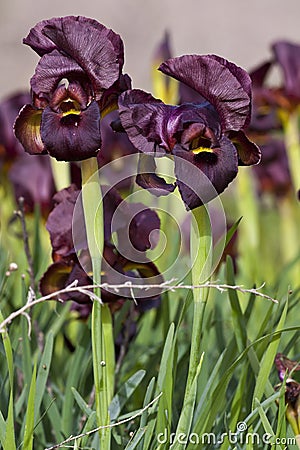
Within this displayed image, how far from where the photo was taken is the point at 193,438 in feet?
1.94

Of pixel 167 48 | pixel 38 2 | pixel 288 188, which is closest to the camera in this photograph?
pixel 167 48

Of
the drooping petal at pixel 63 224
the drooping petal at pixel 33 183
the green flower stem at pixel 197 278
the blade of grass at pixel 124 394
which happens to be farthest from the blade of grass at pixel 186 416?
the drooping petal at pixel 33 183

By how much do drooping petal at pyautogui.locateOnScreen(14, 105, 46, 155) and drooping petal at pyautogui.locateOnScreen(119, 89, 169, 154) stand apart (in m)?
0.07

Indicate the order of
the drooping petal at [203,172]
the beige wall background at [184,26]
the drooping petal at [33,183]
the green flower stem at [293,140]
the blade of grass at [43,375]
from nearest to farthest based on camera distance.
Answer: the drooping petal at [203,172] → the blade of grass at [43,375] → the drooping petal at [33,183] → the green flower stem at [293,140] → the beige wall background at [184,26]

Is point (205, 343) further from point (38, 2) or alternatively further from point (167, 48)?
point (38, 2)

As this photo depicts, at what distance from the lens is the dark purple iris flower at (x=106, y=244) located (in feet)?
2.22

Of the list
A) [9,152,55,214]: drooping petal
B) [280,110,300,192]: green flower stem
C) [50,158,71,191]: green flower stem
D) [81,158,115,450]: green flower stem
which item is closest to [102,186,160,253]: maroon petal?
[81,158,115,450]: green flower stem

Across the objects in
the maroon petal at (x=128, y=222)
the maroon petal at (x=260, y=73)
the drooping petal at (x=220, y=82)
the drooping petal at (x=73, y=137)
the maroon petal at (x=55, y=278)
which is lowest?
the maroon petal at (x=55, y=278)

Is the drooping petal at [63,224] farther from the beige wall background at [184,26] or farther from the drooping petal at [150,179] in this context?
the beige wall background at [184,26]

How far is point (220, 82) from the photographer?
544mm

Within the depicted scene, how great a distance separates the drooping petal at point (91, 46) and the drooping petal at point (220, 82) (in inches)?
1.6

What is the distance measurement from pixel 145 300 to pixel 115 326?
55mm

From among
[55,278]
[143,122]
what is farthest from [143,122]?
[55,278]

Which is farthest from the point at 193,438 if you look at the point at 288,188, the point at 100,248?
the point at 288,188
